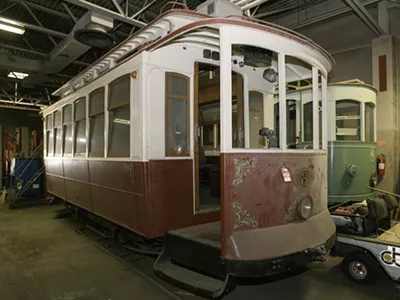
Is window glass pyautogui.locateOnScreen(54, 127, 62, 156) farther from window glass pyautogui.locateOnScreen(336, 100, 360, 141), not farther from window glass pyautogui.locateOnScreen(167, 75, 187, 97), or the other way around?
window glass pyautogui.locateOnScreen(336, 100, 360, 141)

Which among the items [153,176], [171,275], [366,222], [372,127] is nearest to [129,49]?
[153,176]

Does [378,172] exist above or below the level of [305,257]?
above

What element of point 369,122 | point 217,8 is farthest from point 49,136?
point 369,122

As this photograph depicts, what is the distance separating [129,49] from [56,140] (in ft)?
12.2

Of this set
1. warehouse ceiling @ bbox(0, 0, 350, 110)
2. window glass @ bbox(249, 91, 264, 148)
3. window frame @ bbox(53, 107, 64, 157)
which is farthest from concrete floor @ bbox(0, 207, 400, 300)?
warehouse ceiling @ bbox(0, 0, 350, 110)

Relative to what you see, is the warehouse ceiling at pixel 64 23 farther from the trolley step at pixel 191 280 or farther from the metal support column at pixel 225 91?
the trolley step at pixel 191 280

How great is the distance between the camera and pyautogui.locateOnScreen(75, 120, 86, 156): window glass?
4.81m

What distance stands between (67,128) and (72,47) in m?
1.72

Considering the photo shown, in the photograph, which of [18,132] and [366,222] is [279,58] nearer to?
[366,222]

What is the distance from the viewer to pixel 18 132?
42.5 ft

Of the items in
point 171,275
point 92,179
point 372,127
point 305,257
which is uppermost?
point 372,127

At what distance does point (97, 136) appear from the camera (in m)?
4.32

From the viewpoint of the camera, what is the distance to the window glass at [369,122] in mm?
5188

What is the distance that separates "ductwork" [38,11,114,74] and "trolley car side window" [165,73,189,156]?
2299mm
